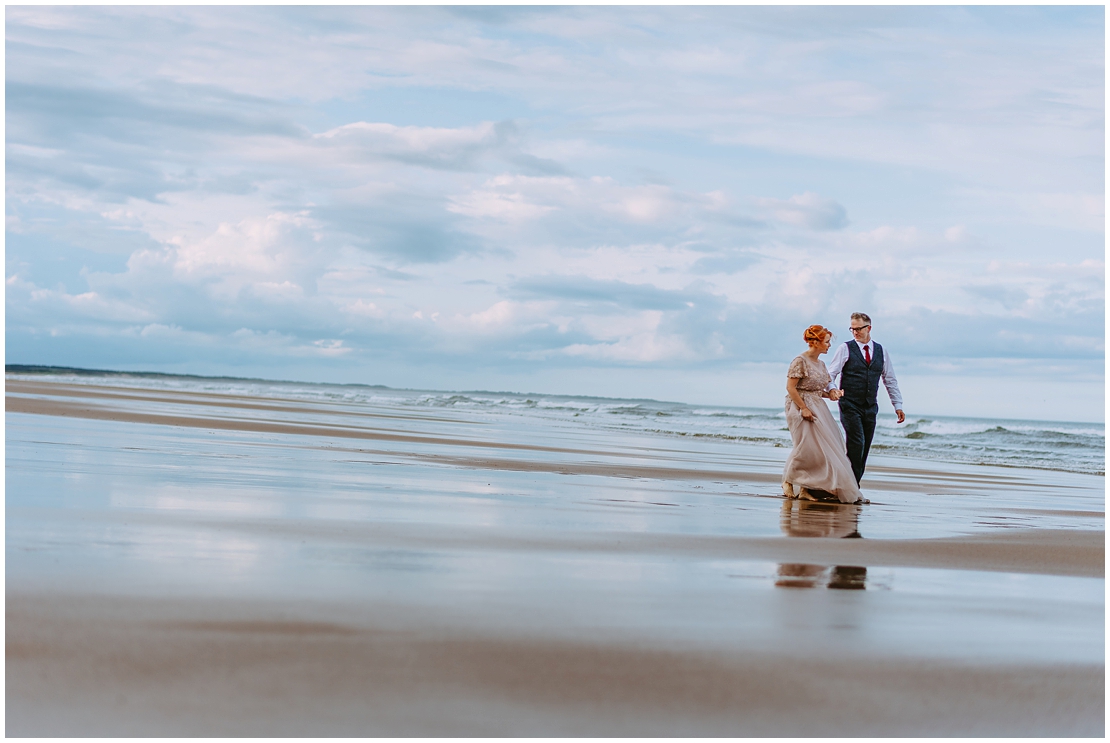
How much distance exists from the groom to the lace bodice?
0.64 meters

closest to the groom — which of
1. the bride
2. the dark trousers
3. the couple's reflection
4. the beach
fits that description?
the dark trousers

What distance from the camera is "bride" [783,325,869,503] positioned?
28.4 ft

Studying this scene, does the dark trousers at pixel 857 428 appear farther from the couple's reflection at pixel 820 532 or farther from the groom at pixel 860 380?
the couple's reflection at pixel 820 532

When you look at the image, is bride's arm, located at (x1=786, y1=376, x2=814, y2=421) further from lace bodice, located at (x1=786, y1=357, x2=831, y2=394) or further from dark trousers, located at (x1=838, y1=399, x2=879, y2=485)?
dark trousers, located at (x1=838, y1=399, x2=879, y2=485)

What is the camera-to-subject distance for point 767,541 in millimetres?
5859

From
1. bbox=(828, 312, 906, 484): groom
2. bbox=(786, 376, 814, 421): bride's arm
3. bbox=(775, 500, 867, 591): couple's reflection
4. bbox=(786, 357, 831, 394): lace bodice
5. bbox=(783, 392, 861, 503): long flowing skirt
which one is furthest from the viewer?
bbox=(828, 312, 906, 484): groom

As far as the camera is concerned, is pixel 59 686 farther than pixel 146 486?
No

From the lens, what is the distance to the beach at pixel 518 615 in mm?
2719

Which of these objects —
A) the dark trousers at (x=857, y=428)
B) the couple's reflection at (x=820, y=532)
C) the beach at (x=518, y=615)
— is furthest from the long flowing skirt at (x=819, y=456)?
the beach at (x=518, y=615)

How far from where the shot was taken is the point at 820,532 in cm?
643

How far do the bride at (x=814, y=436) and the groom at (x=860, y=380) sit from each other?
60cm

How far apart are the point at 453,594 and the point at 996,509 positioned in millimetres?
6841

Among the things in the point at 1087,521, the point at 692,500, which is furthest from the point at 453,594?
the point at 1087,521

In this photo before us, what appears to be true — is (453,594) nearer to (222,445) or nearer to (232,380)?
(222,445)
